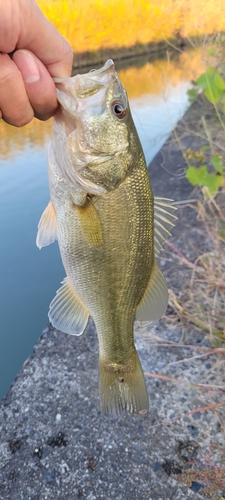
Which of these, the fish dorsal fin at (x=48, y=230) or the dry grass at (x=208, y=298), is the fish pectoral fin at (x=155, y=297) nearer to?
the fish dorsal fin at (x=48, y=230)

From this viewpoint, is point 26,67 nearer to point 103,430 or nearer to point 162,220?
point 162,220

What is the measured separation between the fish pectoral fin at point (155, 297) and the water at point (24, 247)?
2.61 meters

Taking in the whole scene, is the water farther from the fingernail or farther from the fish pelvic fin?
the fingernail

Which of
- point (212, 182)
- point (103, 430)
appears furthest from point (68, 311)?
point (212, 182)

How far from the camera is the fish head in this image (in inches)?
57.1

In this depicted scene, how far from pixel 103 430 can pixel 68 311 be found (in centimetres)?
122

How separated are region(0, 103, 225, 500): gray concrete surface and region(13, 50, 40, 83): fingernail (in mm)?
1959

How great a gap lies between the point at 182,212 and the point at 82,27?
15.4 meters

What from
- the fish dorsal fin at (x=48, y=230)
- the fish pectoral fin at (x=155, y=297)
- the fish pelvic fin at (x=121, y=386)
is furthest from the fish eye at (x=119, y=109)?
the fish pelvic fin at (x=121, y=386)

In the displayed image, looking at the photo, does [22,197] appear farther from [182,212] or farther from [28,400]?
[28,400]

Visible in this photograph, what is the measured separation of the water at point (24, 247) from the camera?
180 inches

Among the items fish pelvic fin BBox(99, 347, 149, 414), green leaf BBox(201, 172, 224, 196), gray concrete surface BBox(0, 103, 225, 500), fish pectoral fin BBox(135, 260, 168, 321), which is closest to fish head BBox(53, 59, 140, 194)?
fish pectoral fin BBox(135, 260, 168, 321)

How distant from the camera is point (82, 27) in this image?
680 inches

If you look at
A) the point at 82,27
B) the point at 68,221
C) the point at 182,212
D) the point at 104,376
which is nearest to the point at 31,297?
the point at 182,212
